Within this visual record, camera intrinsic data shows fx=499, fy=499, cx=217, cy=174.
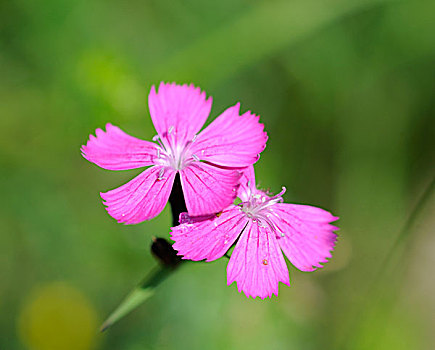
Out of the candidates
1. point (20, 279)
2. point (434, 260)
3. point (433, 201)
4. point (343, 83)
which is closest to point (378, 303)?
point (434, 260)

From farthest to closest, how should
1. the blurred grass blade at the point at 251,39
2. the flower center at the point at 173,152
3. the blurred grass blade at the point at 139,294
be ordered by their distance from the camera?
the blurred grass blade at the point at 251,39 → the flower center at the point at 173,152 → the blurred grass blade at the point at 139,294

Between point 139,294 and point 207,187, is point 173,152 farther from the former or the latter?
point 139,294

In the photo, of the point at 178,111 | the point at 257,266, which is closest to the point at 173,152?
the point at 178,111

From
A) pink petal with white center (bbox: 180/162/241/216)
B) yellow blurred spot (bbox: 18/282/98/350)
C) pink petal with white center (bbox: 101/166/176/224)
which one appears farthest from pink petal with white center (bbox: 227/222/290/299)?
yellow blurred spot (bbox: 18/282/98/350)

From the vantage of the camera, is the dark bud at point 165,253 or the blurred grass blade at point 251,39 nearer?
the dark bud at point 165,253

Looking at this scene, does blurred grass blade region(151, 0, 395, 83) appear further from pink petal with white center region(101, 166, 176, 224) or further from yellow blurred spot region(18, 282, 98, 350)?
pink petal with white center region(101, 166, 176, 224)

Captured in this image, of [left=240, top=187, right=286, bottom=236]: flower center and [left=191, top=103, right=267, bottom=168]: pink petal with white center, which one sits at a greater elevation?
[left=191, top=103, right=267, bottom=168]: pink petal with white center

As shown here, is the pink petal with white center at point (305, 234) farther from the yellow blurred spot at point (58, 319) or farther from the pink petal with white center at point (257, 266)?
the yellow blurred spot at point (58, 319)

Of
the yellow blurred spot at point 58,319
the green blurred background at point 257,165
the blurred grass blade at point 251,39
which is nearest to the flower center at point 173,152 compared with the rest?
the green blurred background at point 257,165
